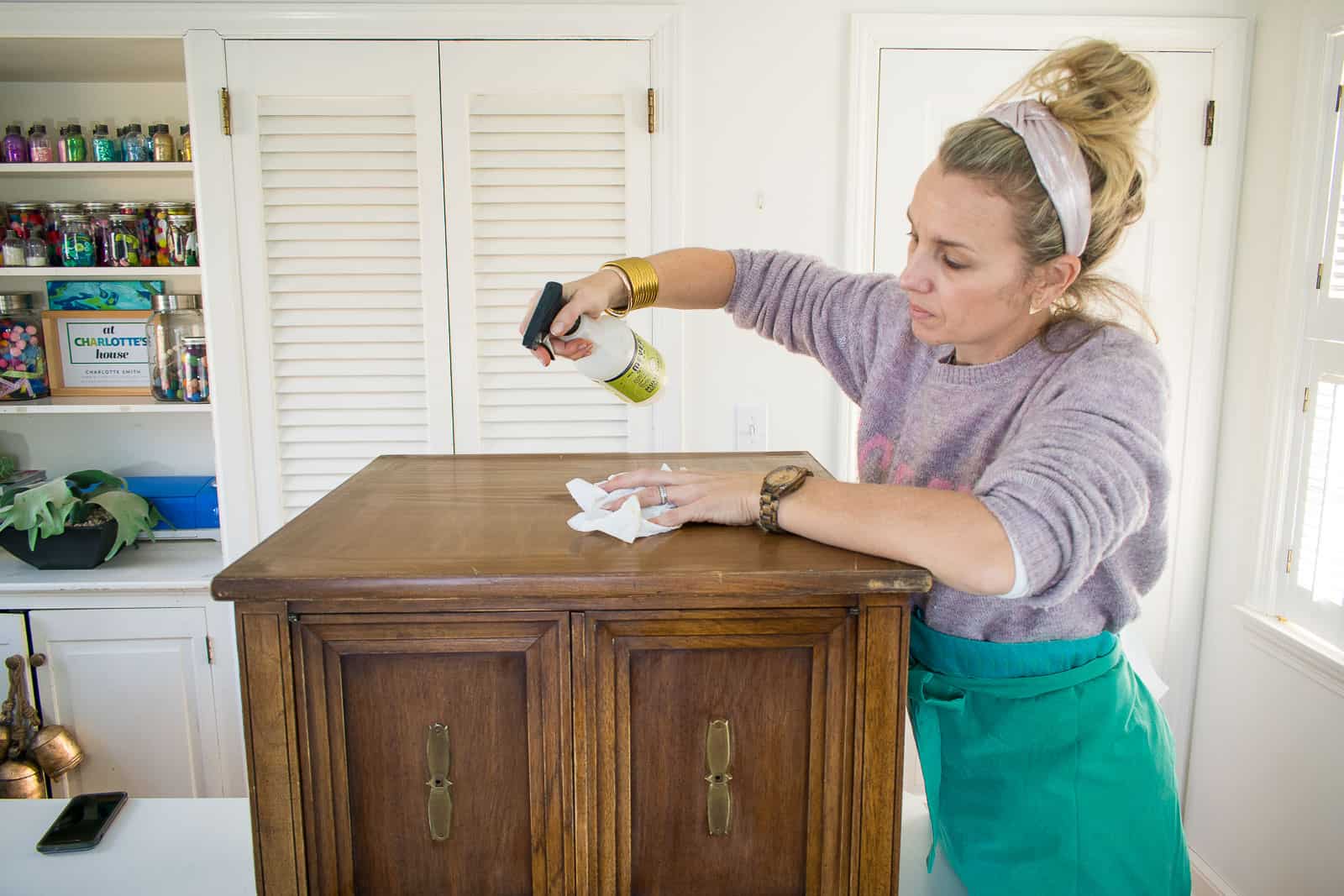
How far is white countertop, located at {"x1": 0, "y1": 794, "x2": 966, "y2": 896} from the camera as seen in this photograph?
120cm

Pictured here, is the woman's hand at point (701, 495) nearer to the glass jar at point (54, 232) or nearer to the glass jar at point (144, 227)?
the glass jar at point (144, 227)

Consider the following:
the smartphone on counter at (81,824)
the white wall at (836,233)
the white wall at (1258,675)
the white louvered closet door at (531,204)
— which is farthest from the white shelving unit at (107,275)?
the white wall at (1258,675)

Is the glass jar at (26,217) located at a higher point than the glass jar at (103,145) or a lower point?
lower

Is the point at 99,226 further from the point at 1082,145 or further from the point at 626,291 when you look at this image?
the point at 1082,145

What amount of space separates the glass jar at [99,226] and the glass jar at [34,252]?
12 centimetres

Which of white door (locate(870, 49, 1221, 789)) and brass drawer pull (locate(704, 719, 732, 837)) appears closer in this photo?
brass drawer pull (locate(704, 719, 732, 837))

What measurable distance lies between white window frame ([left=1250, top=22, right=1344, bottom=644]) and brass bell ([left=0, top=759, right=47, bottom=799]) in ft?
9.37

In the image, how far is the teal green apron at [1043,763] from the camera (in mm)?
1054

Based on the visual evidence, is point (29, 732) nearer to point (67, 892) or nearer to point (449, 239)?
point (67, 892)

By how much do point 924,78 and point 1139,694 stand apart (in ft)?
5.49

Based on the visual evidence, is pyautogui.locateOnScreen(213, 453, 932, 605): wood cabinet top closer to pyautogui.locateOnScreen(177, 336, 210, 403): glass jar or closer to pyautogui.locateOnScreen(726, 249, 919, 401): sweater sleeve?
pyautogui.locateOnScreen(726, 249, 919, 401): sweater sleeve

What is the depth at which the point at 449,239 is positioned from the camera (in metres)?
2.37

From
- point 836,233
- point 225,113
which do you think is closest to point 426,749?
point 836,233

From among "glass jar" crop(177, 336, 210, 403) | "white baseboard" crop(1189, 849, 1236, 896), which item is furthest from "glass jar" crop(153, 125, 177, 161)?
"white baseboard" crop(1189, 849, 1236, 896)
